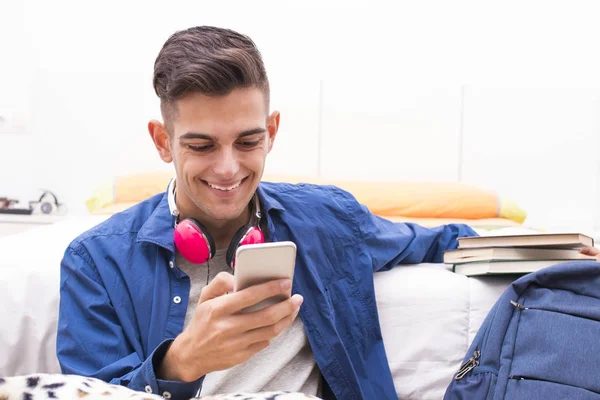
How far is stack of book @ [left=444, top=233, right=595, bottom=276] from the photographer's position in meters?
1.11

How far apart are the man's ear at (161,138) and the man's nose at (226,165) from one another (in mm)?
137

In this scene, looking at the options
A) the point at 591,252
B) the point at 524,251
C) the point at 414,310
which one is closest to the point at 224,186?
the point at 414,310

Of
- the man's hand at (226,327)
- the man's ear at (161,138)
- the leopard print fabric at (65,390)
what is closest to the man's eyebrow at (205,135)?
the man's ear at (161,138)

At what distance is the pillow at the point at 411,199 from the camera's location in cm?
259

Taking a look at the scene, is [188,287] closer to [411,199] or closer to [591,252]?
[591,252]

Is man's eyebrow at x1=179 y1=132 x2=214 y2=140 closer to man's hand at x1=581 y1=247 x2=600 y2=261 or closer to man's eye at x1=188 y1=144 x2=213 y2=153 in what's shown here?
man's eye at x1=188 y1=144 x2=213 y2=153

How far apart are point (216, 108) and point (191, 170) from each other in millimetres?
107

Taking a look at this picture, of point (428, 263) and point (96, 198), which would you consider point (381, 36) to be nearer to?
point (96, 198)

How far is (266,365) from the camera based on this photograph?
40.9 inches

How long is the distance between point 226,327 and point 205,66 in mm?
427

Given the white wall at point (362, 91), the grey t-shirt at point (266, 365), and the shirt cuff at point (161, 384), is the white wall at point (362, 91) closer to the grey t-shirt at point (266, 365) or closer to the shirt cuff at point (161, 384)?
the grey t-shirt at point (266, 365)

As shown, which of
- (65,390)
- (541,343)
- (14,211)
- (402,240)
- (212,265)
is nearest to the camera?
(65,390)

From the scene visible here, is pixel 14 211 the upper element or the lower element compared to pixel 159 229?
lower

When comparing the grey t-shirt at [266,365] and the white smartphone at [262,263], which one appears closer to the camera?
the white smartphone at [262,263]
